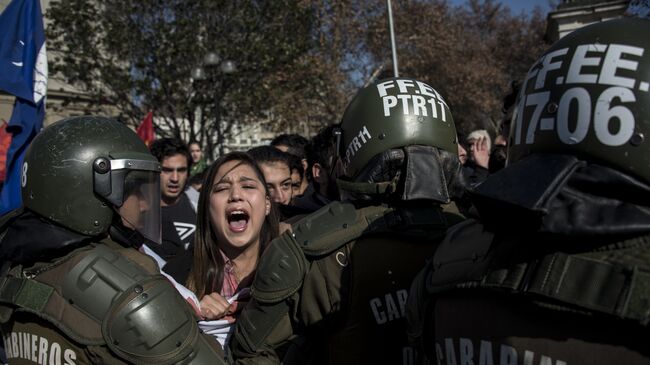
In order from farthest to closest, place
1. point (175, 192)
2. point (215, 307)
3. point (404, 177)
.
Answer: point (175, 192)
point (215, 307)
point (404, 177)

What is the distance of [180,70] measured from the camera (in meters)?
17.4

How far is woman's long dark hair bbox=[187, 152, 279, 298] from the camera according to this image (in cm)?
309

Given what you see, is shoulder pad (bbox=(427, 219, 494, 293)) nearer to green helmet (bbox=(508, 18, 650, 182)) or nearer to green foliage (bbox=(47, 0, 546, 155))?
green helmet (bbox=(508, 18, 650, 182))

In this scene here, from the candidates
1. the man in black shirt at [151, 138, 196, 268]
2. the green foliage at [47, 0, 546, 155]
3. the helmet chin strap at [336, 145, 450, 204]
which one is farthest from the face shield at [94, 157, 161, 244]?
the green foliage at [47, 0, 546, 155]

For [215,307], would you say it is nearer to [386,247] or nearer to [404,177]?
[386,247]

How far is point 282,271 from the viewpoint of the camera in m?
2.06

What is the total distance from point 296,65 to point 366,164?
15655 mm

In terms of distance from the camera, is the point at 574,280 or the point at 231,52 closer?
the point at 574,280

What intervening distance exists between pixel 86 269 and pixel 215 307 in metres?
0.95

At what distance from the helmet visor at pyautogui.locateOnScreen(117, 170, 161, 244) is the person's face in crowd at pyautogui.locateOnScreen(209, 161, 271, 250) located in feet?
2.04

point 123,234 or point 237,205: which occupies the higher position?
point 123,234

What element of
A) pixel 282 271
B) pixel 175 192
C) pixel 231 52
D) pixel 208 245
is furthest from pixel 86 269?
pixel 231 52

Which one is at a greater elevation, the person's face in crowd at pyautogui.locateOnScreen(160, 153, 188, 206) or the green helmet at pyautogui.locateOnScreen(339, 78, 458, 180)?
the green helmet at pyautogui.locateOnScreen(339, 78, 458, 180)

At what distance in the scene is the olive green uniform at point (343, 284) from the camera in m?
2.07
